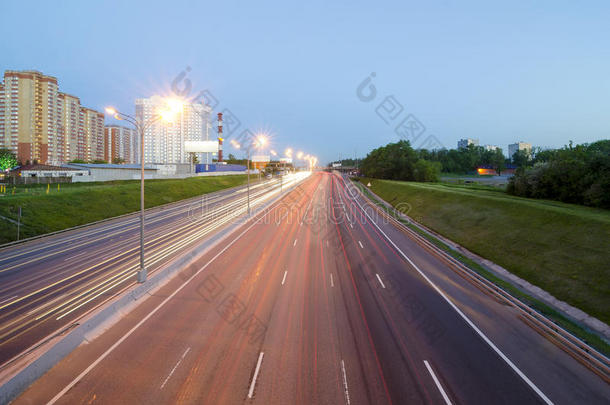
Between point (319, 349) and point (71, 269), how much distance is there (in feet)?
57.5

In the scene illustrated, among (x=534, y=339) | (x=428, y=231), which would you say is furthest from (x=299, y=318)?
(x=428, y=231)

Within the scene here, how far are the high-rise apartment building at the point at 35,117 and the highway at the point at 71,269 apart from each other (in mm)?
116794

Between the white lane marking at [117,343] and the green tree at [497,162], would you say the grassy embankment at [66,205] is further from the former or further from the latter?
the green tree at [497,162]

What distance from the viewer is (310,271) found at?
19.1m

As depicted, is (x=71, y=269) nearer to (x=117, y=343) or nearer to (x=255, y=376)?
(x=117, y=343)

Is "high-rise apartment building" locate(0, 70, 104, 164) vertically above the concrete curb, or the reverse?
"high-rise apartment building" locate(0, 70, 104, 164)

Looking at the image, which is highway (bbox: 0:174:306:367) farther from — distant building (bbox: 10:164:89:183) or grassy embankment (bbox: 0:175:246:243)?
distant building (bbox: 10:164:89:183)

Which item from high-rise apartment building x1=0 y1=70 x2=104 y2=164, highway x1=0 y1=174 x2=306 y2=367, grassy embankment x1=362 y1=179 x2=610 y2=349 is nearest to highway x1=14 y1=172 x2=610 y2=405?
highway x1=0 y1=174 x2=306 y2=367

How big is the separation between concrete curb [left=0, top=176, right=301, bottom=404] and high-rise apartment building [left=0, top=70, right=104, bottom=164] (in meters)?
132

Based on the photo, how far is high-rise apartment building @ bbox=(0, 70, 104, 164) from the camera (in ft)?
386

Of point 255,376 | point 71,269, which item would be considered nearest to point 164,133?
point 71,269

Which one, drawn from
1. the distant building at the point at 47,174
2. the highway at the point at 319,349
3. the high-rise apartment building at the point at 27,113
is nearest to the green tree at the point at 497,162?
the highway at the point at 319,349

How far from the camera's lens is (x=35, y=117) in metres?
120

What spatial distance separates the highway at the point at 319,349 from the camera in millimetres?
8633
